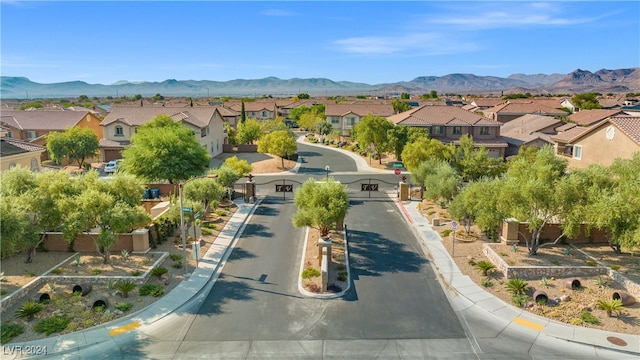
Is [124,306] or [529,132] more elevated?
[529,132]

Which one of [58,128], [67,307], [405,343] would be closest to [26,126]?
[58,128]

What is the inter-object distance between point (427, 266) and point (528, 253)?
640 centimetres

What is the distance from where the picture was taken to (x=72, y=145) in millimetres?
56188

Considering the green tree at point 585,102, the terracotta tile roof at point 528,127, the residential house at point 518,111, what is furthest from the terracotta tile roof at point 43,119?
the green tree at point 585,102

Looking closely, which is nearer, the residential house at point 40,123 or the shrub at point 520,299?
the shrub at point 520,299

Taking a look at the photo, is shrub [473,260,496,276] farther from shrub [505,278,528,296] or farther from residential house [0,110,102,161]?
residential house [0,110,102,161]

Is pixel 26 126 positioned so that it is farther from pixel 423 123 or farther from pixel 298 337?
pixel 298 337

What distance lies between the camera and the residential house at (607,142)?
35.7m

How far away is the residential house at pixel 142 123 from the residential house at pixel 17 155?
16.8 metres

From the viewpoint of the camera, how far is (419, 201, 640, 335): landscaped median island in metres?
20.2

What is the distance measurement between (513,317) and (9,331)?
72.1ft

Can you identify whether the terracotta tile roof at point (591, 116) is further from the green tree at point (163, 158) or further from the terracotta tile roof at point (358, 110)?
the green tree at point (163, 158)

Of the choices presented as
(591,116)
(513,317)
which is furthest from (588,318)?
(591,116)

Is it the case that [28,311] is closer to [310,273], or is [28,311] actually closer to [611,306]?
[310,273]
